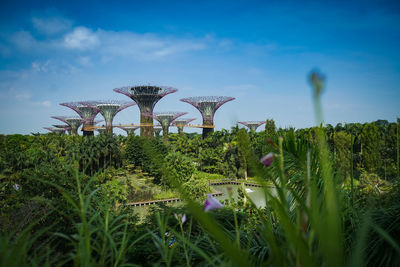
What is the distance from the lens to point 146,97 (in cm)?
2955

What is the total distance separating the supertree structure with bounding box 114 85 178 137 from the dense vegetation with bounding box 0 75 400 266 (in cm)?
325

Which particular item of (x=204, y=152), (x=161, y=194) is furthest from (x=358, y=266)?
(x=204, y=152)

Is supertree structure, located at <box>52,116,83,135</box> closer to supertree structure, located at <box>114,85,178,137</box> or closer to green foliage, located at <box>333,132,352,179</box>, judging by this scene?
supertree structure, located at <box>114,85,178,137</box>

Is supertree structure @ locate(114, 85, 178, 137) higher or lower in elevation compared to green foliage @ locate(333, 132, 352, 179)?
higher

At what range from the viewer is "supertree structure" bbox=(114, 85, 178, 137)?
96.2 ft

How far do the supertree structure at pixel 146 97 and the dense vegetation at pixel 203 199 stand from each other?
3255 mm

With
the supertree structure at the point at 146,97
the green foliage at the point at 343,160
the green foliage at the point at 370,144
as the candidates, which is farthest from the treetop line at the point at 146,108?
the green foliage at the point at 343,160

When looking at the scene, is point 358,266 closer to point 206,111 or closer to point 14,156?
point 14,156

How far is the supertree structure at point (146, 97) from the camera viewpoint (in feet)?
96.2

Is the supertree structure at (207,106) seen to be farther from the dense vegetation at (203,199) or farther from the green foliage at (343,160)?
the green foliage at (343,160)

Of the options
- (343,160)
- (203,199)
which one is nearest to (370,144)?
(203,199)

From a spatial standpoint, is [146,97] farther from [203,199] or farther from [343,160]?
[343,160]

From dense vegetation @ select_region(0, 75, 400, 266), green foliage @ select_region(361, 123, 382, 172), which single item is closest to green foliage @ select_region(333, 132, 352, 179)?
dense vegetation @ select_region(0, 75, 400, 266)

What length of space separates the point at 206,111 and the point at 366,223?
1229 inches
